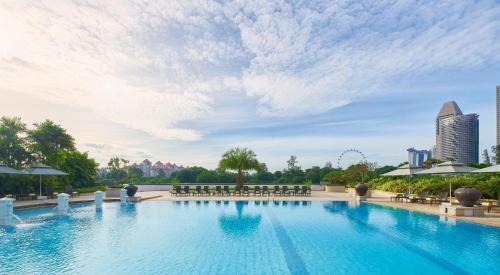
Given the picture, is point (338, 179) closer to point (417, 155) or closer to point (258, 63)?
point (258, 63)

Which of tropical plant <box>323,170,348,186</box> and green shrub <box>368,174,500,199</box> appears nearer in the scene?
green shrub <box>368,174,500,199</box>

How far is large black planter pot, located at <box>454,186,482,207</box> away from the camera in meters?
13.2

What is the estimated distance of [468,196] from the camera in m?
13.2

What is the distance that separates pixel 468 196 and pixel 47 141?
24.5 metres

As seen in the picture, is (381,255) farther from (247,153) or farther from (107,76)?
(247,153)

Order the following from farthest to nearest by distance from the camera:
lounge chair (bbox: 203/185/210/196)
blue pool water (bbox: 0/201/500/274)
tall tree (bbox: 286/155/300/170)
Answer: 1. tall tree (bbox: 286/155/300/170)
2. lounge chair (bbox: 203/185/210/196)
3. blue pool water (bbox: 0/201/500/274)

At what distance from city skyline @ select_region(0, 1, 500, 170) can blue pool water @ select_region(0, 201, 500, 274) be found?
249 inches

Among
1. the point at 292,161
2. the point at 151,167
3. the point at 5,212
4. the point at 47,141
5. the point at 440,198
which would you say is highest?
the point at 47,141

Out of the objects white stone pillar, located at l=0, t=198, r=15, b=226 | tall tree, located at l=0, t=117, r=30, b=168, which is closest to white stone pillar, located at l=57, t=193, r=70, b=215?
white stone pillar, located at l=0, t=198, r=15, b=226

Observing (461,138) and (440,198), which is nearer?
(440,198)

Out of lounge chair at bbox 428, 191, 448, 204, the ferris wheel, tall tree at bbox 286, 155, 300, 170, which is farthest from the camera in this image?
tall tree at bbox 286, 155, 300, 170

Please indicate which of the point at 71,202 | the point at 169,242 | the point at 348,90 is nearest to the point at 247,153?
the point at 348,90

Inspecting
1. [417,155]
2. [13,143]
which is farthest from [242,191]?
[417,155]

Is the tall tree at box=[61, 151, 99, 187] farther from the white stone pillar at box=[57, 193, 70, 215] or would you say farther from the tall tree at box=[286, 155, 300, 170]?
the tall tree at box=[286, 155, 300, 170]
